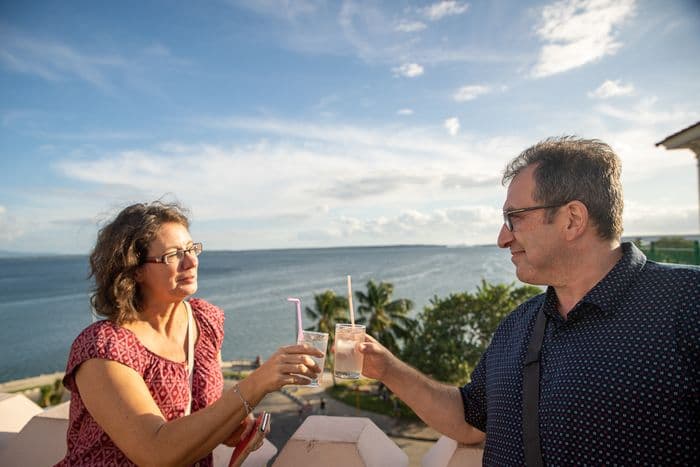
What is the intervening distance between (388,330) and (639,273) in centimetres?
3827

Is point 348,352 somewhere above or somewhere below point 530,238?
below

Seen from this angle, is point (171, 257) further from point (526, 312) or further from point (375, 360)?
point (526, 312)

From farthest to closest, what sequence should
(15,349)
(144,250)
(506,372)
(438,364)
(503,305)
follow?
(15,349) < (503,305) < (438,364) < (144,250) < (506,372)

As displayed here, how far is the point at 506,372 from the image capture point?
2205 mm

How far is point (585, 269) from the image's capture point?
7.16 feet

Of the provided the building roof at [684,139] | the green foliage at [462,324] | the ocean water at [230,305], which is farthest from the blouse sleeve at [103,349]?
the ocean water at [230,305]

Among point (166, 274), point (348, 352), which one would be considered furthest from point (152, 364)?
point (348, 352)

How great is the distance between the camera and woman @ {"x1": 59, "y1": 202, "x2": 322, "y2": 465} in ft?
6.23

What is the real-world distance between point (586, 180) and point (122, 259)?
8.12 ft

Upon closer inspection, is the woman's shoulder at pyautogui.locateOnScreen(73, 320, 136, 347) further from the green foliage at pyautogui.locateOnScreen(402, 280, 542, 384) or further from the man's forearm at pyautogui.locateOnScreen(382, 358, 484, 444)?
the green foliage at pyautogui.locateOnScreen(402, 280, 542, 384)

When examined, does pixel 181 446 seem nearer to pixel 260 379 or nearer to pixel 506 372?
pixel 260 379

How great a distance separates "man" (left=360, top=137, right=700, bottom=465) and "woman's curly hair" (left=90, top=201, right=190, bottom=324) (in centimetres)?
133

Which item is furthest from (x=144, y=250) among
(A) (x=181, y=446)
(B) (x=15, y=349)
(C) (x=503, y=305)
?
(B) (x=15, y=349)

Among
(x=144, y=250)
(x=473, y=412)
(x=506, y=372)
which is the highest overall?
(x=144, y=250)
